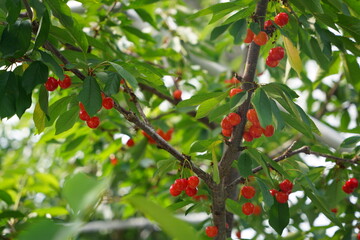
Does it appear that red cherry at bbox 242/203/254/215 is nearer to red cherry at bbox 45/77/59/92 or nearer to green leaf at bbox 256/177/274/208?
green leaf at bbox 256/177/274/208

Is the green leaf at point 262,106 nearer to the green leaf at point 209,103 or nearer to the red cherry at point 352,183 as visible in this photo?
the green leaf at point 209,103

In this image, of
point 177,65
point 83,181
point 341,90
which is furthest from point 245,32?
point 341,90

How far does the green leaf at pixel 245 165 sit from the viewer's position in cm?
127

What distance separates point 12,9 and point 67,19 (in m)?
0.14

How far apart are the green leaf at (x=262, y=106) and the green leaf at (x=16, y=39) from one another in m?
0.58

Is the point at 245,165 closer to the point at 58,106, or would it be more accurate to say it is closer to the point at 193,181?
the point at 193,181

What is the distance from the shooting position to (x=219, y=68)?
9.04ft

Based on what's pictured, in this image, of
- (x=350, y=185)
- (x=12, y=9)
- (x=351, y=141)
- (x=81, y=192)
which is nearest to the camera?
(x=81, y=192)

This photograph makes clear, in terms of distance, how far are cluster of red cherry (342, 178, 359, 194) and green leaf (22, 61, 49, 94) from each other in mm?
1166

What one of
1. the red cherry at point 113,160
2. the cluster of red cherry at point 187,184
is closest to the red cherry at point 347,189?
the cluster of red cherry at point 187,184

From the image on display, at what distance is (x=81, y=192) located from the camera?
0.50 metres

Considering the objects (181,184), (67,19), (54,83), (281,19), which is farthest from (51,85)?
(281,19)

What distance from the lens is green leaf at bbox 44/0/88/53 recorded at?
3.68ft

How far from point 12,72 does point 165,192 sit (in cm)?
155
